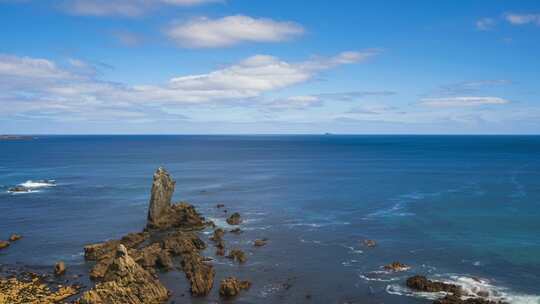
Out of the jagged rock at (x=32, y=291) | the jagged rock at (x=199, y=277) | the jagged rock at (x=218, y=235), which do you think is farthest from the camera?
the jagged rock at (x=218, y=235)

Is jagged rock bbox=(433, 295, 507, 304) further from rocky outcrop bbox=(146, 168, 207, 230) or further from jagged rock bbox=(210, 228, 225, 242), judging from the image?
rocky outcrop bbox=(146, 168, 207, 230)

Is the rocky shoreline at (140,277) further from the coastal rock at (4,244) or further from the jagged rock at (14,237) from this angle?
the jagged rock at (14,237)

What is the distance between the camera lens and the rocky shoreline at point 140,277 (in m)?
56.4

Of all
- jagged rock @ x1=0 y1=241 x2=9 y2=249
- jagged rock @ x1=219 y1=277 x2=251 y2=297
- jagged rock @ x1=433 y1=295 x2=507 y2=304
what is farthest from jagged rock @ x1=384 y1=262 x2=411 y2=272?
jagged rock @ x1=0 y1=241 x2=9 y2=249

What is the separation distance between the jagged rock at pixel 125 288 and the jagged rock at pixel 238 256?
15.2m

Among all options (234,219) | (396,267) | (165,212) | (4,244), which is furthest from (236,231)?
(4,244)

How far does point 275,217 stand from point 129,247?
3637 cm

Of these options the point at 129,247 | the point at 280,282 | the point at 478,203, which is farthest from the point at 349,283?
the point at 478,203

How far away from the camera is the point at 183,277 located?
66.8 meters

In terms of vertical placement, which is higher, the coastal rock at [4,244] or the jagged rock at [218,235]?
the jagged rock at [218,235]

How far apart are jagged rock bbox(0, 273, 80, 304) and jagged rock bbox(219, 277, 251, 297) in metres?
19.1

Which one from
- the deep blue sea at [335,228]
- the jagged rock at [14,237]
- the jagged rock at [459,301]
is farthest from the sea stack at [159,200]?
the jagged rock at [459,301]

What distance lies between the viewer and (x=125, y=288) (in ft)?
186

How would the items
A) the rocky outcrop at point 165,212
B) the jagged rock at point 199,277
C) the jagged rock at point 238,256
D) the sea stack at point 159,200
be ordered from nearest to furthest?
the jagged rock at point 199,277, the jagged rock at point 238,256, the sea stack at point 159,200, the rocky outcrop at point 165,212
